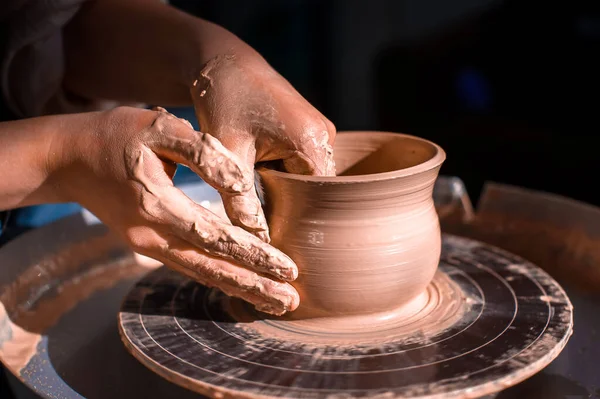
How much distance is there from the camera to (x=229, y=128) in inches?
45.6

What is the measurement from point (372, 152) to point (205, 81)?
376 mm

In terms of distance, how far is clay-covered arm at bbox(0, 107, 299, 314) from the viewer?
105 centimetres

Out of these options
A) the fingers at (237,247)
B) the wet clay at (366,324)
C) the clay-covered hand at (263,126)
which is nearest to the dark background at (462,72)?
the wet clay at (366,324)

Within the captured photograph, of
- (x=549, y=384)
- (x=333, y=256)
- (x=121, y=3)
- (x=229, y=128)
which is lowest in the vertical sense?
(x=549, y=384)

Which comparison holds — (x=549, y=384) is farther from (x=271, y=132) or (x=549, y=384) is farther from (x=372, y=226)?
(x=271, y=132)

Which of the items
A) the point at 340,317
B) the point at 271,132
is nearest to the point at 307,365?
the point at 340,317

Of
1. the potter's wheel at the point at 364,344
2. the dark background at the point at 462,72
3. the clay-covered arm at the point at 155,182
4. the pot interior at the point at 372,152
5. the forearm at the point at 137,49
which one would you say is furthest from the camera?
the dark background at the point at 462,72

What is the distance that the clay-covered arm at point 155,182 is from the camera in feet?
3.45

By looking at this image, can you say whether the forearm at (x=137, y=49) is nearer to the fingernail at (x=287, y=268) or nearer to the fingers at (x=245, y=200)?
the fingers at (x=245, y=200)

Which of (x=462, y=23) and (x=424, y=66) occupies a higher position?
(x=462, y=23)

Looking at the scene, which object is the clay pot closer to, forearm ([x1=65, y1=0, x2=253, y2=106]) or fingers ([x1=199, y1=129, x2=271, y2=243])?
fingers ([x1=199, y1=129, x2=271, y2=243])

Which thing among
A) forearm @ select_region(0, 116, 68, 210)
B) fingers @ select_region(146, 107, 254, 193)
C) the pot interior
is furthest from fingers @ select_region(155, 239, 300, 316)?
the pot interior

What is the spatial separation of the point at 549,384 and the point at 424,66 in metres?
2.89

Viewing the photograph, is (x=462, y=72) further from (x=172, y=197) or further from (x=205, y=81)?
(x=172, y=197)
